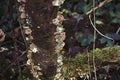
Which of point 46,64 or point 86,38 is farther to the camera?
point 86,38

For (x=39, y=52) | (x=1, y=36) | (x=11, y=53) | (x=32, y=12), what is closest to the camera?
(x=32, y=12)

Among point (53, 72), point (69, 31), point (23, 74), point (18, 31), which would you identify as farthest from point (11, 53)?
point (53, 72)

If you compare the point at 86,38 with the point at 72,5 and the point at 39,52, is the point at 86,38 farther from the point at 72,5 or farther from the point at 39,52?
the point at 39,52

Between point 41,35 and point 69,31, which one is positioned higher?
point 41,35

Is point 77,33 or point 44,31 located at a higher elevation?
point 44,31

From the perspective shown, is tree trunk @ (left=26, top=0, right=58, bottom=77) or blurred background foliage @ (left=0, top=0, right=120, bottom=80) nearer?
tree trunk @ (left=26, top=0, right=58, bottom=77)

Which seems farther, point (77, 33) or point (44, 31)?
point (77, 33)

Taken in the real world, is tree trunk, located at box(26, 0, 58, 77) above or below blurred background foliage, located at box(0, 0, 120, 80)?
above

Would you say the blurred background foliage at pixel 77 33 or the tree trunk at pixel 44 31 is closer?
the tree trunk at pixel 44 31

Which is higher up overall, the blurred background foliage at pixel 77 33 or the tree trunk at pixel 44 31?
the tree trunk at pixel 44 31

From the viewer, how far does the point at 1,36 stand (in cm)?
144

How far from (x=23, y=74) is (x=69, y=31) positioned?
0.91 metres

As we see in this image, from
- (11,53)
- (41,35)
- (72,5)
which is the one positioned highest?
(41,35)

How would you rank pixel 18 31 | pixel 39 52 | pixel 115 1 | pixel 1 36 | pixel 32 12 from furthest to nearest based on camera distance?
pixel 115 1 < pixel 18 31 < pixel 1 36 < pixel 39 52 < pixel 32 12
